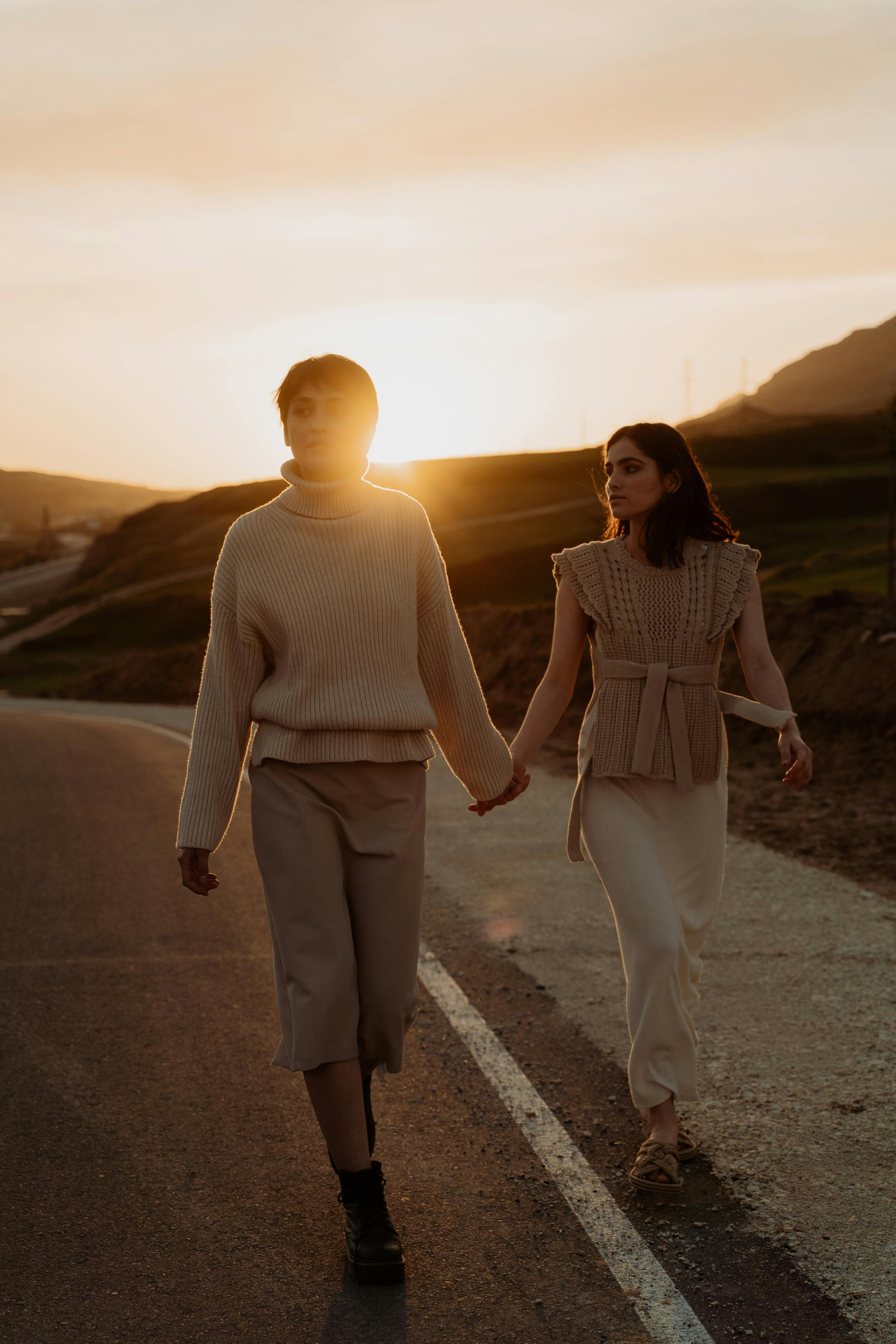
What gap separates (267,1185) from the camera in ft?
12.8

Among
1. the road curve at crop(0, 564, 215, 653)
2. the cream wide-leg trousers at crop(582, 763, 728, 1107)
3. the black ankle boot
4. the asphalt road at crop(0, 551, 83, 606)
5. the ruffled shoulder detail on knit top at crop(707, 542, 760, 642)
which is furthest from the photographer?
the asphalt road at crop(0, 551, 83, 606)

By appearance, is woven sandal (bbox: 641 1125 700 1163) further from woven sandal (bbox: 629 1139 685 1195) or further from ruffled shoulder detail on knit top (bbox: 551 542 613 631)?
ruffled shoulder detail on knit top (bbox: 551 542 613 631)

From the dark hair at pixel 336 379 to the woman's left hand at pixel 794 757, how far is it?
5.23ft

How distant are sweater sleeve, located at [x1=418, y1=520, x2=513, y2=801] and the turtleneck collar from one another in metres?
0.22

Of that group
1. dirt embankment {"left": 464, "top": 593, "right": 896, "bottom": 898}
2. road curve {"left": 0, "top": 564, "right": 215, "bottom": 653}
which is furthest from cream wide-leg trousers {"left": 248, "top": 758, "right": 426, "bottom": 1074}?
road curve {"left": 0, "top": 564, "right": 215, "bottom": 653}

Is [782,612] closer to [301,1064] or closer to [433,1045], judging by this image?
[433,1045]

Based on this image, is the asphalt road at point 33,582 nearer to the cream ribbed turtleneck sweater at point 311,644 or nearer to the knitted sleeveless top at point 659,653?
the knitted sleeveless top at point 659,653

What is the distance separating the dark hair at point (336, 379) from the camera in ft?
11.2

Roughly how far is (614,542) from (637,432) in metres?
0.37

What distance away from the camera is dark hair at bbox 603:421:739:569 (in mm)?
4125

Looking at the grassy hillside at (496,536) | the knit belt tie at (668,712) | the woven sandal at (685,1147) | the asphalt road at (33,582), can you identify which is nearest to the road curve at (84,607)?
the grassy hillside at (496,536)

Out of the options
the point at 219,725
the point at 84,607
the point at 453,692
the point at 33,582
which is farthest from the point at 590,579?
the point at 33,582

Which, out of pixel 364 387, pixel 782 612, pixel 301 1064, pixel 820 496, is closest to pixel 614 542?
pixel 364 387

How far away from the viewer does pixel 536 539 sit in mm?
69125
